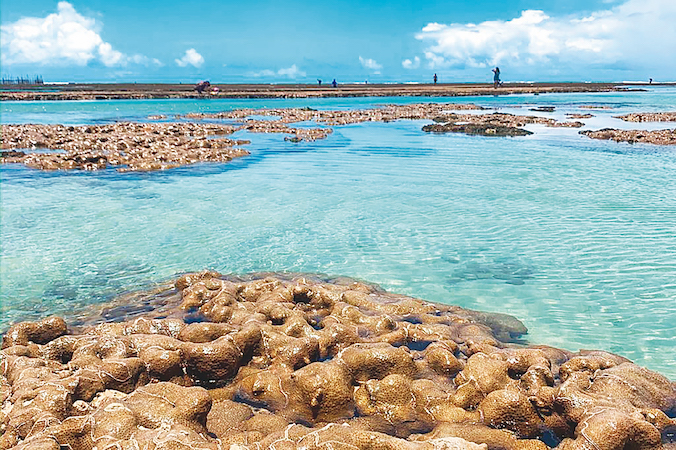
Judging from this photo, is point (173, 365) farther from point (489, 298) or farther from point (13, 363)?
point (489, 298)

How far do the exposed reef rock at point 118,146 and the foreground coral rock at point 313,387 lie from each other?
870 inches

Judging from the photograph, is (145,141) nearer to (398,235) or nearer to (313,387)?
(398,235)

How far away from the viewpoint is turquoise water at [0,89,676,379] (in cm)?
1176

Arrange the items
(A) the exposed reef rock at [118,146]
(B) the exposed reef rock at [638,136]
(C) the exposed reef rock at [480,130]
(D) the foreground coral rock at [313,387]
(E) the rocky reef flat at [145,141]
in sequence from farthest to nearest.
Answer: (C) the exposed reef rock at [480,130] → (B) the exposed reef rock at [638,136] → (E) the rocky reef flat at [145,141] → (A) the exposed reef rock at [118,146] → (D) the foreground coral rock at [313,387]

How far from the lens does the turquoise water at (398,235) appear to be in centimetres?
1176

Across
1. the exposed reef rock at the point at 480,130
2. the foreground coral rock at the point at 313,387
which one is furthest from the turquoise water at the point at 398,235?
the exposed reef rock at the point at 480,130

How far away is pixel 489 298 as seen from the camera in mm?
12156

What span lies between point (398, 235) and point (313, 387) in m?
9.72

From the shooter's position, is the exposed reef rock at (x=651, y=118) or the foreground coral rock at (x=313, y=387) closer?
the foreground coral rock at (x=313, y=387)

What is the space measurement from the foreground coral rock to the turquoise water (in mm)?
2277

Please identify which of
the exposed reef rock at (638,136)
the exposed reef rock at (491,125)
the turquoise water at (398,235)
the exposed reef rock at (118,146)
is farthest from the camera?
the exposed reef rock at (491,125)

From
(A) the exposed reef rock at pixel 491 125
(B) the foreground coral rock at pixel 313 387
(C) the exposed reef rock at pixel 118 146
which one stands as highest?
(A) the exposed reef rock at pixel 491 125

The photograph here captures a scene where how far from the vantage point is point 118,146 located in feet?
115

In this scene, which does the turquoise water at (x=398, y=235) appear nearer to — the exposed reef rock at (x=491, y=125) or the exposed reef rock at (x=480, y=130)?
the exposed reef rock at (x=480, y=130)
